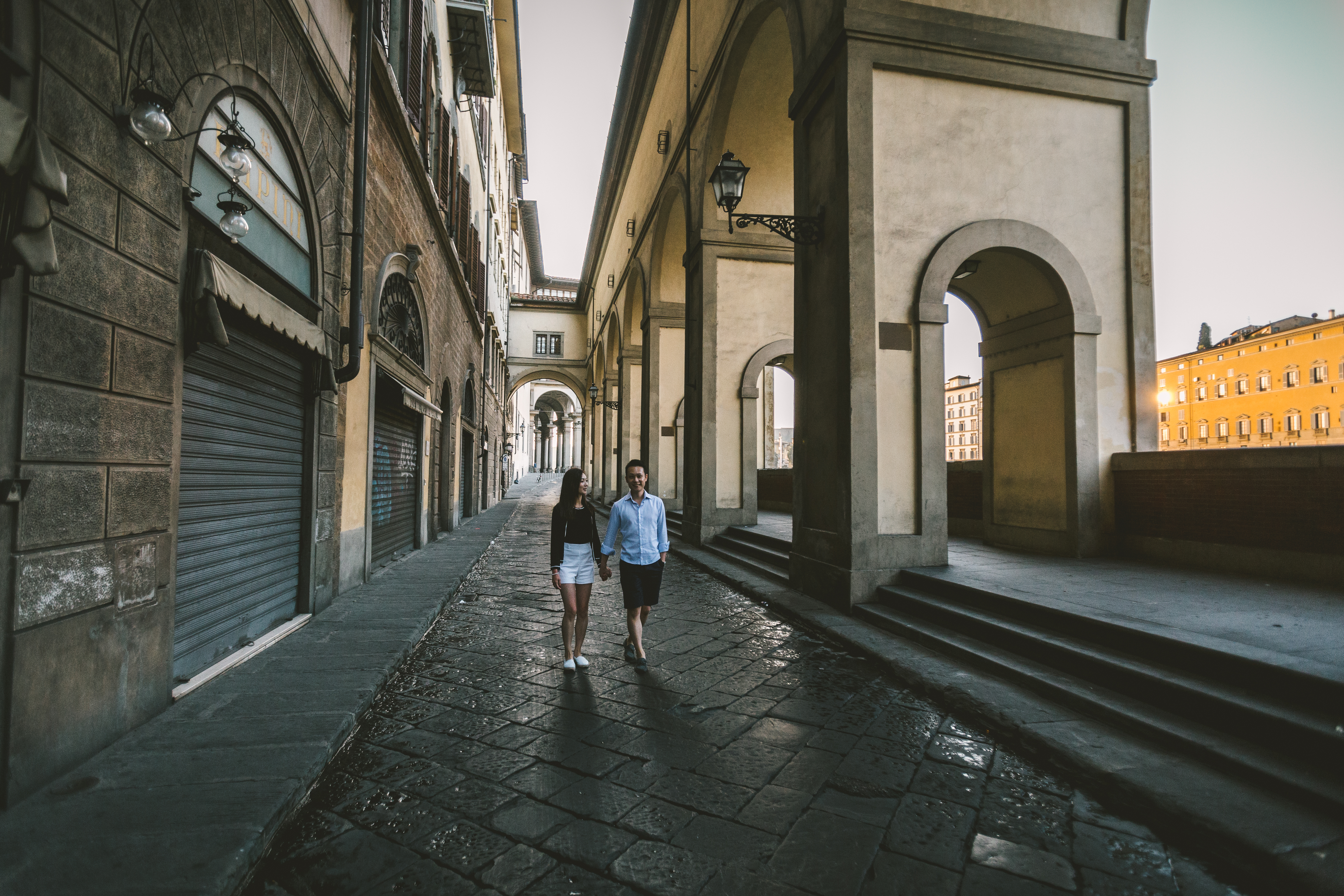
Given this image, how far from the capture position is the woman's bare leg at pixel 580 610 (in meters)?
4.24

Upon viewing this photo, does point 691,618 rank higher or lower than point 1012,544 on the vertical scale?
lower

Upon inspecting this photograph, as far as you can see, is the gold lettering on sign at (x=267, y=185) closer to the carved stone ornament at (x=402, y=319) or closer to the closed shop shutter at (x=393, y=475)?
the carved stone ornament at (x=402, y=319)

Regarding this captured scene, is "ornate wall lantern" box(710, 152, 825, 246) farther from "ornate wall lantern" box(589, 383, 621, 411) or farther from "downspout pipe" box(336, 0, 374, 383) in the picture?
"ornate wall lantern" box(589, 383, 621, 411)

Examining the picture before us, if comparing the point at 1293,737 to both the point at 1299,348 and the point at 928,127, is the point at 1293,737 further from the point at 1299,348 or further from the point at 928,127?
the point at 1299,348

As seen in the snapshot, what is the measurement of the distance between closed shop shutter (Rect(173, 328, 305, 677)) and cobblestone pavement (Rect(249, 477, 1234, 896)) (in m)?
1.13

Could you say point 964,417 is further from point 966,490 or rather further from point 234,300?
point 234,300

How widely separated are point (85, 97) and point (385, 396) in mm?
5241

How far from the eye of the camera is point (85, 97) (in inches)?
103

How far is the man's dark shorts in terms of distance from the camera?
4348 millimetres

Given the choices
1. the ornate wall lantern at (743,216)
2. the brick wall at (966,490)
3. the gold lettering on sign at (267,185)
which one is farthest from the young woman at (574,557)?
the brick wall at (966,490)

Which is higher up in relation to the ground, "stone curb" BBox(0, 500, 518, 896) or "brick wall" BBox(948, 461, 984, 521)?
"brick wall" BBox(948, 461, 984, 521)

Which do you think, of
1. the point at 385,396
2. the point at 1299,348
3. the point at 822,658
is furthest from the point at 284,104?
the point at 1299,348

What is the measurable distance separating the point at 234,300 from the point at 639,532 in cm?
269

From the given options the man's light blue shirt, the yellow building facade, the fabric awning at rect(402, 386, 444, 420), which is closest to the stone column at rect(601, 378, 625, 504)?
the fabric awning at rect(402, 386, 444, 420)
